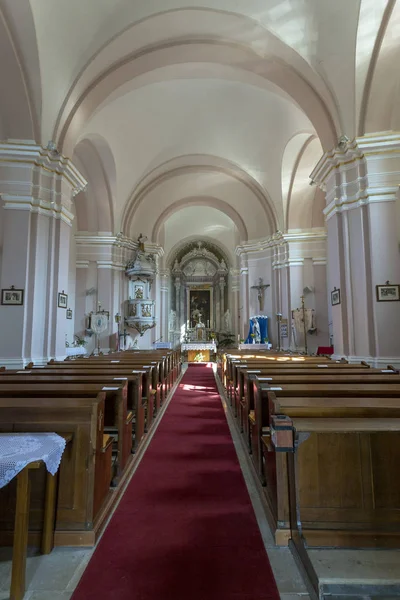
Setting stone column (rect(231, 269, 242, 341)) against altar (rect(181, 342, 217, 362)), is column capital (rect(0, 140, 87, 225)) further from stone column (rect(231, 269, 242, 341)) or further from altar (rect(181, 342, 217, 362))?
stone column (rect(231, 269, 242, 341))

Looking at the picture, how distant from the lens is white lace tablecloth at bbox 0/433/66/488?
1.47 metres

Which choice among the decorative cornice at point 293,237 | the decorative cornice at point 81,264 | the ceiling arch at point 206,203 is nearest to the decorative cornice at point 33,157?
the decorative cornice at point 81,264

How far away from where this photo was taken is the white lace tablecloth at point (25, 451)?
4.83 feet

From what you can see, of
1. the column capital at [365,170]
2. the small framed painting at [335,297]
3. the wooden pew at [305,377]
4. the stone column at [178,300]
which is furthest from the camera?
the stone column at [178,300]

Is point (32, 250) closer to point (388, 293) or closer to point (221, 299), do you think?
Result: point (388, 293)

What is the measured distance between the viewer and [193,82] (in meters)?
8.66

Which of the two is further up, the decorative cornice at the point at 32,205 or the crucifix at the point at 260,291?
the decorative cornice at the point at 32,205

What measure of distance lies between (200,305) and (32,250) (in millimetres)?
14425

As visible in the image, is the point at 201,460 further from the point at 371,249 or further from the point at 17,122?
the point at 17,122

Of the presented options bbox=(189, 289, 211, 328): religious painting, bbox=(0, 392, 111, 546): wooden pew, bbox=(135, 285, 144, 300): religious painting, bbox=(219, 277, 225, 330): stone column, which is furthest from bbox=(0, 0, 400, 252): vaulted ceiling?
bbox=(189, 289, 211, 328): religious painting

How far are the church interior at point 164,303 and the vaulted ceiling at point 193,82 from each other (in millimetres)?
38

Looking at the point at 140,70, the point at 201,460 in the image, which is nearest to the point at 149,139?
the point at 140,70

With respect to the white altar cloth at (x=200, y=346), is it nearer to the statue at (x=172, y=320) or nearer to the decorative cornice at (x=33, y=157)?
A: the statue at (x=172, y=320)

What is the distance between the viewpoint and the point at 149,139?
33.2 ft
